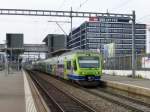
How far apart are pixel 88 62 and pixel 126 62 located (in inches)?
587

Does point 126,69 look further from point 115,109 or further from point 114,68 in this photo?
point 115,109

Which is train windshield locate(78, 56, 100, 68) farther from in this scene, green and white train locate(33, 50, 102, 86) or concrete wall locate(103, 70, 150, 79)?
concrete wall locate(103, 70, 150, 79)

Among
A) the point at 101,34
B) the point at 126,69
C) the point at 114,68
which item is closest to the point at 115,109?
the point at 126,69

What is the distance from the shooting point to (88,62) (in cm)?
3544

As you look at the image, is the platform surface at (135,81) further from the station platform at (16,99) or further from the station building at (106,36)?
the station building at (106,36)

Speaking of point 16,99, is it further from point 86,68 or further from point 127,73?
point 127,73

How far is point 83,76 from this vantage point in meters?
34.7

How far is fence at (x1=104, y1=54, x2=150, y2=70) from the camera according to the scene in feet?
142

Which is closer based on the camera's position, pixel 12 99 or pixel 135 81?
pixel 12 99

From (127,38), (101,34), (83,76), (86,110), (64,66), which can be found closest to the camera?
(86,110)

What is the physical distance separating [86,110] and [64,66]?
79.7 feet

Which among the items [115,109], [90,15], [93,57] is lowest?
[115,109]

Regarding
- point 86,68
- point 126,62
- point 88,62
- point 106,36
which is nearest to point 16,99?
point 86,68

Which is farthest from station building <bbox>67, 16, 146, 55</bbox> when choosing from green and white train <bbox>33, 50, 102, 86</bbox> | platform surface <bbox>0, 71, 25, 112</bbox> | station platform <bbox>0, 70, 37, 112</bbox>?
station platform <bbox>0, 70, 37, 112</bbox>
